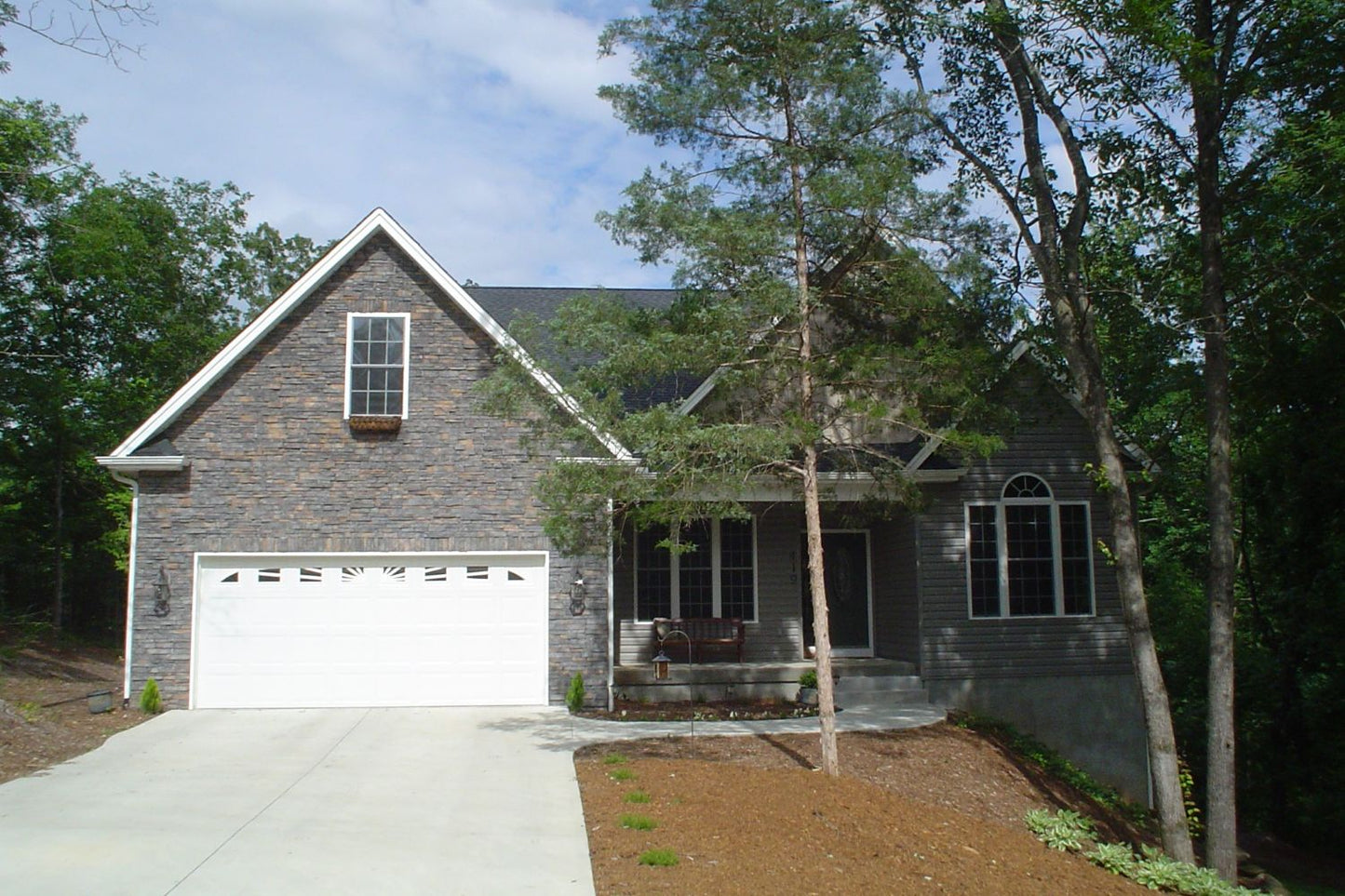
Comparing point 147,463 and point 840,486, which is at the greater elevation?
point 147,463

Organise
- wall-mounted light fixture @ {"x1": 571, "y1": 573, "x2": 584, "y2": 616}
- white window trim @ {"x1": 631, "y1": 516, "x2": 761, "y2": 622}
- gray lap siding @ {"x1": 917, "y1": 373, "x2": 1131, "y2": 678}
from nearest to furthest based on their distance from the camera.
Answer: wall-mounted light fixture @ {"x1": 571, "y1": 573, "x2": 584, "y2": 616}, gray lap siding @ {"x1": 917, "y1": 373, "x2": 1131, "y2": 678}, white window trim @ {"x1": 631, "y1": 516, "x2": 761, "y2": 622}

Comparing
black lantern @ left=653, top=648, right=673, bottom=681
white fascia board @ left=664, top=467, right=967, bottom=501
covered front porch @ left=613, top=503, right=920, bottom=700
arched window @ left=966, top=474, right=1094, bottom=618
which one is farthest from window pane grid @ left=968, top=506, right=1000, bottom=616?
black lantern @ left=653, top=648, right=673, bottom=681

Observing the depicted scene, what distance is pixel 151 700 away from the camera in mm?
12641

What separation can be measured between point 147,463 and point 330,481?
221 cm

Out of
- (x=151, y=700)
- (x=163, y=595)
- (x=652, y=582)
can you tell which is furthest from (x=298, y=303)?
(x=652, y=582)

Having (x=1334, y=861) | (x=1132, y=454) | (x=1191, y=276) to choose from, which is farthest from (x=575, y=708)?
(x=1334, y=861)

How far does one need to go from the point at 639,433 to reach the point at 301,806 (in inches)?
164

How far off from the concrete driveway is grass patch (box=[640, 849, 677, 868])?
477 mm

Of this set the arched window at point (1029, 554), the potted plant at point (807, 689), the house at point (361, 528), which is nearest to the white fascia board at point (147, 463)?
the house at point (361, 528)

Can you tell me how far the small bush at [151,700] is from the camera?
12633 mm

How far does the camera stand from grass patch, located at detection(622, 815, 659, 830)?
7816mm

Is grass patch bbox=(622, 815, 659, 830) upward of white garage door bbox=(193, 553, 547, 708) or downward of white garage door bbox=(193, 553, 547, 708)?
downward

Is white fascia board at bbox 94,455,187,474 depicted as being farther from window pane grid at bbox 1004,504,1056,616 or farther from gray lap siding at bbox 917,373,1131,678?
window pane grid at bbox 1004,504,1056,616

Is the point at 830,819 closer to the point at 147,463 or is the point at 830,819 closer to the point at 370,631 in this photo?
the point at 370,631
